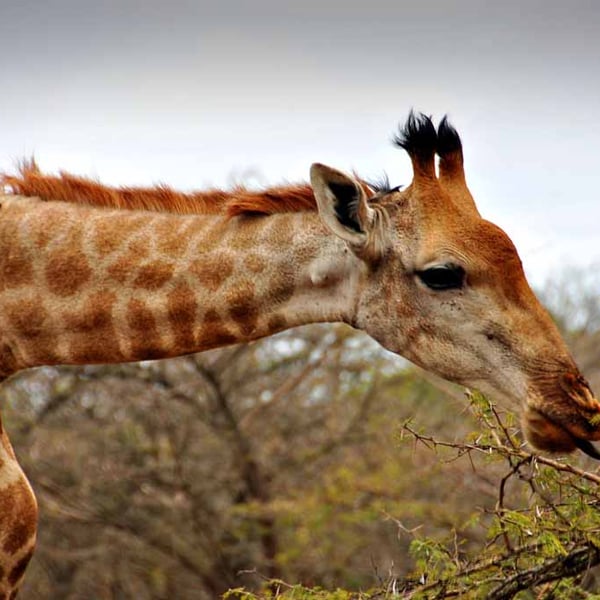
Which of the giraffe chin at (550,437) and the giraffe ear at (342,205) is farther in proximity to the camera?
the giraffe ear at (342,205)

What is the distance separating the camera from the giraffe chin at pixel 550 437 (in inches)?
237

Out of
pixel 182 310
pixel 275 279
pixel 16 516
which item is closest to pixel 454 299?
pixel 275 279

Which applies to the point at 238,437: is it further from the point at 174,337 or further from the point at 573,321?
the point at 174,337

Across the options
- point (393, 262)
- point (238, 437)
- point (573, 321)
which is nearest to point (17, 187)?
point (393, 262)

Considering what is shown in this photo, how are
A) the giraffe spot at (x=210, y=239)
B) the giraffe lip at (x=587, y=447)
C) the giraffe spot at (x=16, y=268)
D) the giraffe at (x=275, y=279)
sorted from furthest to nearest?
1. the giraffe spot at (x=16, y=268)
2. the giraffe spot at (x=210, y=239)
3. the giraffe at (x=275, y=279)
4. the giraffe lip at (x=587, y=447)

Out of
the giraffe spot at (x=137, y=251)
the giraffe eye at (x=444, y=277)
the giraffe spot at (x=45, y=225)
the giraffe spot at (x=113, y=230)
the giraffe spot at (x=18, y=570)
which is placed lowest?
the giraffe spot at (x=18, y=570)

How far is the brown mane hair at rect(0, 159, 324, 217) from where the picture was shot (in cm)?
684

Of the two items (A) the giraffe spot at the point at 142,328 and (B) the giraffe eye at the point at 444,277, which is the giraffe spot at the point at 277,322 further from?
(B) the giraffe eye at the point at 444,277

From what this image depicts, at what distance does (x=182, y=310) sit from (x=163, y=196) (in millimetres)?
801

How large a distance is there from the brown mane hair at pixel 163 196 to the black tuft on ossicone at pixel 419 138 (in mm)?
606

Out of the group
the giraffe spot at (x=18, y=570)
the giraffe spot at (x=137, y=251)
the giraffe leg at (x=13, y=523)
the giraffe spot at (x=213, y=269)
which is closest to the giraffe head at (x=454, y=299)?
the giraffe spot at (x=213, y=269)

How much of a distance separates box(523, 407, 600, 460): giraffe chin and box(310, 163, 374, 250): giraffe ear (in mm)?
1280

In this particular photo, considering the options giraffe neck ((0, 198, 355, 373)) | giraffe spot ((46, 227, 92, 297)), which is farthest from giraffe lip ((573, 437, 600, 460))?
giraffe spot ((46, 227, 92, 297))

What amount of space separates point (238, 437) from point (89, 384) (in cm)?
215
